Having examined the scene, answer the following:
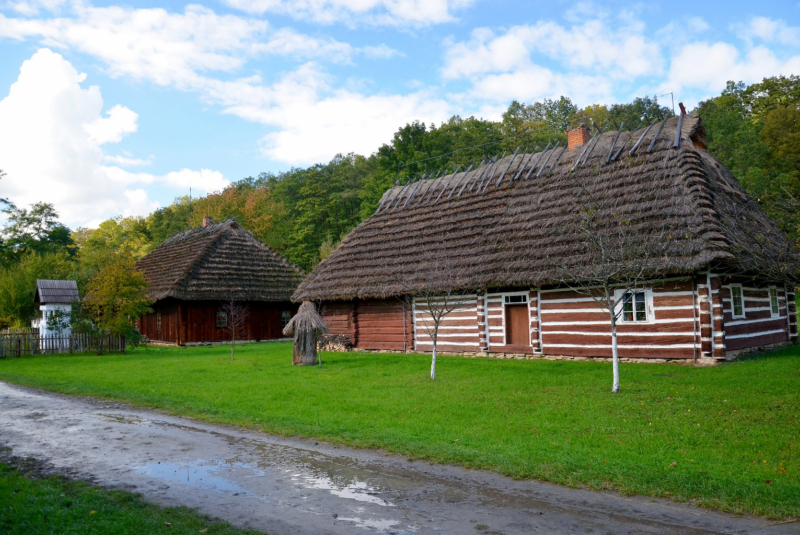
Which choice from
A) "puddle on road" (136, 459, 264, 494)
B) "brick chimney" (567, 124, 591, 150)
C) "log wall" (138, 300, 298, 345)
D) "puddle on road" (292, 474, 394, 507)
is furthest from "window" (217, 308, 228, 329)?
"puddle on road" (292, 474, 394, 507)

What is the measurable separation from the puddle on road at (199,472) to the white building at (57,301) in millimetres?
23865

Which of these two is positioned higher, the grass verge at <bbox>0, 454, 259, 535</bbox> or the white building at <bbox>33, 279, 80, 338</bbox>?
the white building at <bbox>33, 279, 80, 338</bbox>

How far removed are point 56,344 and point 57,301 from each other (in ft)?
9.97

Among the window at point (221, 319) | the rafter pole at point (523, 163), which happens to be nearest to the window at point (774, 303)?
the rafter pole at point (523, 163)

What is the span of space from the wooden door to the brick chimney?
8.06 meters

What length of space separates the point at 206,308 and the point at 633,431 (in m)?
28.0

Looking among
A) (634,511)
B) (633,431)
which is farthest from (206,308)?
(634,511)

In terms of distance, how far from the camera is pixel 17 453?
27.9 ft

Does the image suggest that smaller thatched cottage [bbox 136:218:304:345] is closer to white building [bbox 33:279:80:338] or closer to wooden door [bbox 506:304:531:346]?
white building [bbox 33:279:80:338]

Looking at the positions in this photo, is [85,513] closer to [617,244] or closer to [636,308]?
[617,244]

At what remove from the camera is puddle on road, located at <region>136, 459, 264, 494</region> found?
22.6 ft

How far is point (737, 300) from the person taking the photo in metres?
18.5

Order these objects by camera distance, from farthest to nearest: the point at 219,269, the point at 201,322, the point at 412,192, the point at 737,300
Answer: the point at 219,269 < the point at 201,322 < the point at 412,192 < the point at 737,300

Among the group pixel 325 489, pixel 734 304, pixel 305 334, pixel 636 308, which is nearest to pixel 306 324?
pixel 305 334
